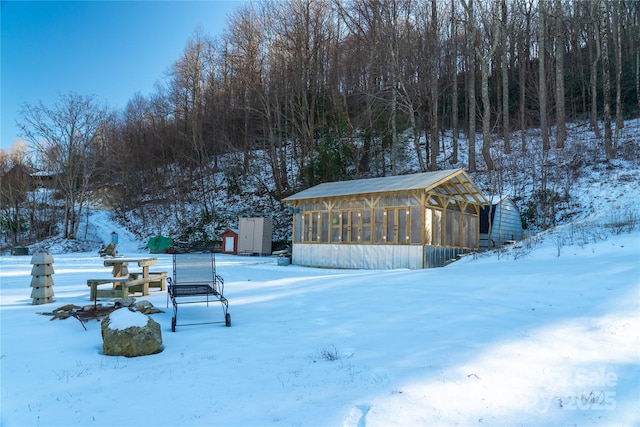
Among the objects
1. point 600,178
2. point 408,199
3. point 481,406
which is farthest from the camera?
point 600,178

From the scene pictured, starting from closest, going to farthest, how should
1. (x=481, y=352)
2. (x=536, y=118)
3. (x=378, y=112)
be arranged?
(x=481, y=352) < (x=378, y=112) < (x=536, y=118)

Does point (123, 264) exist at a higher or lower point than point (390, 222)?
lower

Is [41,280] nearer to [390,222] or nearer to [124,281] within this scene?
[124,281]

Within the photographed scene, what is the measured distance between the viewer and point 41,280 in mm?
7348

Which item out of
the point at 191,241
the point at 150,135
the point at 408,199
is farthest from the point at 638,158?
the point at 150,135

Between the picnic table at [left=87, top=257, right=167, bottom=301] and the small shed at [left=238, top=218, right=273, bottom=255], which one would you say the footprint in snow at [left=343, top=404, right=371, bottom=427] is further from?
the small shed at [left=238, top=218, right=273, bottom=255]

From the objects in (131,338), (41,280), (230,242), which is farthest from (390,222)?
(230,242)

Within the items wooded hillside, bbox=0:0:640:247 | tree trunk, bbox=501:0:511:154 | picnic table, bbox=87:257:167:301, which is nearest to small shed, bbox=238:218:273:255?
wooded hillside, bbox=0:0:640:247

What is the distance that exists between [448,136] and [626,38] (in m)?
13.4

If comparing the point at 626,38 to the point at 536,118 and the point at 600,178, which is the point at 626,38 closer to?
the point at 536,118

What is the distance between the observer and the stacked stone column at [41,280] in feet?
23.9

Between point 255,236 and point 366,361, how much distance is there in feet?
63.4

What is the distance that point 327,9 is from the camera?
2678 cm

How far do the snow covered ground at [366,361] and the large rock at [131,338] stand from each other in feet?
0.41
